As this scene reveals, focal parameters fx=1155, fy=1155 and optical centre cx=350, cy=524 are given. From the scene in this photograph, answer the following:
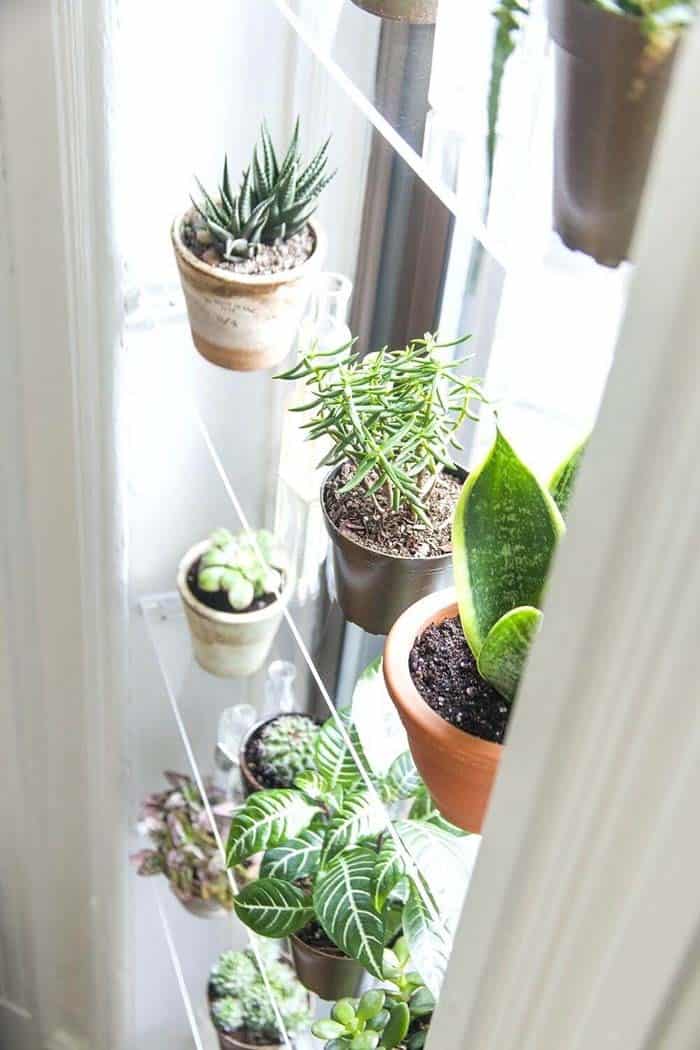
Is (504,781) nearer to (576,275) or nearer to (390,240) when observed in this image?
(576,275)

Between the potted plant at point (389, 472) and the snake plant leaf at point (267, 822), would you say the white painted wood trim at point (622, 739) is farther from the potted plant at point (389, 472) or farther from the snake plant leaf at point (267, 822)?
the snake plant leaf at point (267, 822)

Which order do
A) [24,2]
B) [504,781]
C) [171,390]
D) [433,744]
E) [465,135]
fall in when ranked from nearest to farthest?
[504,781], [433,744], [465,135], [24,2], [171,390]

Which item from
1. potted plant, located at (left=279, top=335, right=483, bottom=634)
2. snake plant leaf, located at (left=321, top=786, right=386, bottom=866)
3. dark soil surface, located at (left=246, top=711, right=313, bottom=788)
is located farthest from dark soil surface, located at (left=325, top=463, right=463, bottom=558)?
dark soil surface, located at (left=246, top=711, right=313, bottom=788)

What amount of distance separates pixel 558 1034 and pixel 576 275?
40 cm

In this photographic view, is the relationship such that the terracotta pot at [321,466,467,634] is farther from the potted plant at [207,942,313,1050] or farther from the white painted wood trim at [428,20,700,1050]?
the potted plant at [207,942,313,1050]

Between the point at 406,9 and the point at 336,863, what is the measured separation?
0.61m

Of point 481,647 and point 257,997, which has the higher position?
point 481,647

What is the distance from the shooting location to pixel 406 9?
779 millimetres

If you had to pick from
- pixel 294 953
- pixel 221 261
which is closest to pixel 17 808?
pixel 294 953

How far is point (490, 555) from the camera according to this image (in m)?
0.63

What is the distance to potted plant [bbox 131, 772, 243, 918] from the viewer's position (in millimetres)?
1327

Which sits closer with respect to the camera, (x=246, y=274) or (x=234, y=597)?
(x=246, y=274)

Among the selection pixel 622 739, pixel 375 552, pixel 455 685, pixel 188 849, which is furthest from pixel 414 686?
pixel 188 849

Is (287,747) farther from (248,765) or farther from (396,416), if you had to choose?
(396,416)
